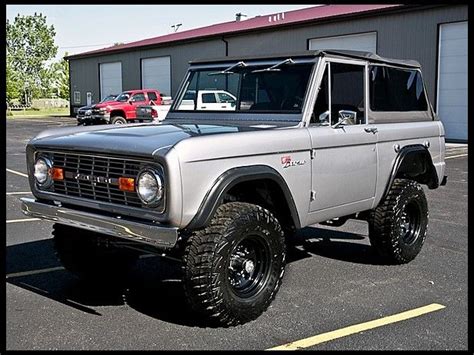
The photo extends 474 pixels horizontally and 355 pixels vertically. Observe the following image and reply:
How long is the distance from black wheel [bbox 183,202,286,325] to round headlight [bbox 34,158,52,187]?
55.0 inches

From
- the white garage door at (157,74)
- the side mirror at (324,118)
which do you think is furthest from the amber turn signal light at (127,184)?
the white garage door at (157,74)

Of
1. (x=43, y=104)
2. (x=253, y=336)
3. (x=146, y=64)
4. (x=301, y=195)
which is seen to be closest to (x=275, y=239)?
(x=301, y=195)

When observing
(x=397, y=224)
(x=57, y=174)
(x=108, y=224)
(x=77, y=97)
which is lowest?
(x=397, y=224)

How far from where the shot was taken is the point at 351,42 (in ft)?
72.5

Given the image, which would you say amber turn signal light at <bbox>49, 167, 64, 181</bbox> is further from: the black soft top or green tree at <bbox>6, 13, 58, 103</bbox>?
green tree at <bbox>6, 13, 58, 103</bbox>

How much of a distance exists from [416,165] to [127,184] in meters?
3.49

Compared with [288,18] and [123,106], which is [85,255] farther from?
[288,18]

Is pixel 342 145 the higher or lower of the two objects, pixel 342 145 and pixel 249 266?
the higher

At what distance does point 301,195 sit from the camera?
4535 mm

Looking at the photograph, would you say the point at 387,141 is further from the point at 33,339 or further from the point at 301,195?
the point at 33,339

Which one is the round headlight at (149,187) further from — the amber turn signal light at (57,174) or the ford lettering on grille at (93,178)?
the amber turn signal light at (57,174)

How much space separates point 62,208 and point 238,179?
1364mm

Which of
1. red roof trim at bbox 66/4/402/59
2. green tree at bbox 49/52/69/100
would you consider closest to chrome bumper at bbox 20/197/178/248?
red roof trim at bbox 66/4/402/59

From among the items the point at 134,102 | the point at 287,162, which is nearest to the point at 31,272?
the point at 287,162
